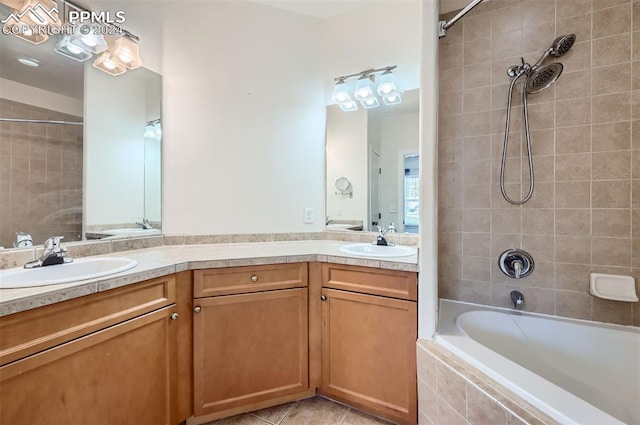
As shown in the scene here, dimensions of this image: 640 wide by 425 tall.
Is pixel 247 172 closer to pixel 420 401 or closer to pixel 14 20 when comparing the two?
pixel 14 20

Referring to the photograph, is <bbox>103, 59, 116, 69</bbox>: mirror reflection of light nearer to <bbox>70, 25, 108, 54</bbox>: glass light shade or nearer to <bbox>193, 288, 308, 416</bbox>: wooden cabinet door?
<bbox>70, 25, 108, 54</bbox>: glass light shade

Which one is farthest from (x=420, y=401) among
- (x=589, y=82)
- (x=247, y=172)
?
(x=589, y=82)

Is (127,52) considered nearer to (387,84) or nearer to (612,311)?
(387,84)

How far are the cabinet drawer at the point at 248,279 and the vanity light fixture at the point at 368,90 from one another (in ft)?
4.22

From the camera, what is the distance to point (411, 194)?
6.25 ft

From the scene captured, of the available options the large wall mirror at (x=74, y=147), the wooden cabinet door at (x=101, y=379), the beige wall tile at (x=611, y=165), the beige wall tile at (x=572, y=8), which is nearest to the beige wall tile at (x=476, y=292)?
the beige wall tile at (x=611, y=165)

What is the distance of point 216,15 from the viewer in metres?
1.91

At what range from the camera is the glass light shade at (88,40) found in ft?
4.79

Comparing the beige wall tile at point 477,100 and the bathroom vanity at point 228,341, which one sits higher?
the beige wall tile at point 477,100

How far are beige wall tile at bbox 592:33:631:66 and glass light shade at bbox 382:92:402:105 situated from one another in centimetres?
105

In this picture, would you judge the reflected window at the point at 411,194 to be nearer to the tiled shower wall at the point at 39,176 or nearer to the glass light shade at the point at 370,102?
the glass light shade at the point at 370,102

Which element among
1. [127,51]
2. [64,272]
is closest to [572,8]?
[127,51]

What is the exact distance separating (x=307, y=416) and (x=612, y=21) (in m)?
2.73

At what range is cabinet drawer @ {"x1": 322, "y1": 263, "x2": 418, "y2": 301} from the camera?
135 centimetres
